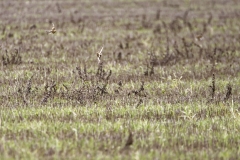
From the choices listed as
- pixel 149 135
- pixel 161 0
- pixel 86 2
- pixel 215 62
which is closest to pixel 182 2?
pixel 161 0

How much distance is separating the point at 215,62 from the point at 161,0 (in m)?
13.5

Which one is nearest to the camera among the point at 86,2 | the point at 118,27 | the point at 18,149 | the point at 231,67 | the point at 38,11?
the point at 18,149

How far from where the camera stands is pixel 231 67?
10523mm

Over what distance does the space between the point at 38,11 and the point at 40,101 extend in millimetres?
12374

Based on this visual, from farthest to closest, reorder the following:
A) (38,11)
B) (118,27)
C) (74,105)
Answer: (38,11), (118,27), (74,105)

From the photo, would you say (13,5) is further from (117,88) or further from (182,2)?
(117,88)

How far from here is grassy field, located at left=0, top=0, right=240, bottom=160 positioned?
18.3 feet

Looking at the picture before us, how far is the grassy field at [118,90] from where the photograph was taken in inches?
220

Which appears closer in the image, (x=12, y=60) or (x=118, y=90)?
(x=118, y=90)

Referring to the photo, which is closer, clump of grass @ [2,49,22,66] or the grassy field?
the grassy field

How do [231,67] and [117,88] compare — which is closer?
[117,88]

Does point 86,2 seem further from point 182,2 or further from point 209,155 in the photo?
point 209,155

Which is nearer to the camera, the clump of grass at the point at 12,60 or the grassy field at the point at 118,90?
the grassy field at the point at 118,90

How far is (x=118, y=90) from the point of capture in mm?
8383
